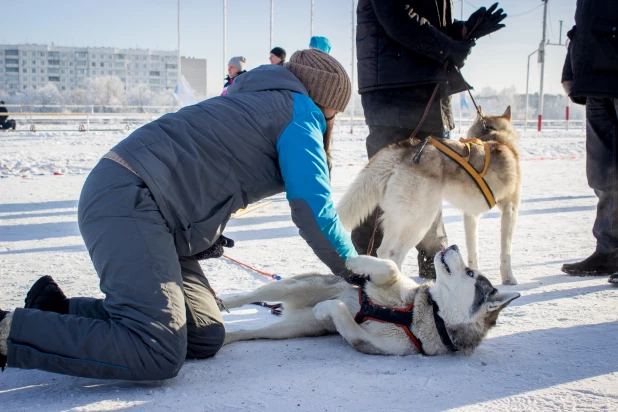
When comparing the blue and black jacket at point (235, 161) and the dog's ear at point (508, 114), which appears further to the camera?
the dog's ear at point (508, 114)

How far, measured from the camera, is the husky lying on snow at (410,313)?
238 centimetres

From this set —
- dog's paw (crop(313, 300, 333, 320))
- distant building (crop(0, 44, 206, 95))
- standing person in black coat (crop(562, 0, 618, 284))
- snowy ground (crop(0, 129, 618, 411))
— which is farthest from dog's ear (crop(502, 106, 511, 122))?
distant building (crop(0, 44, 206, 95))

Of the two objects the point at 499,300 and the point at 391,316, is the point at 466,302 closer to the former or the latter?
the point at 499,300

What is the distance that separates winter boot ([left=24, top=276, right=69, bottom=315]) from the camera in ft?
6.88

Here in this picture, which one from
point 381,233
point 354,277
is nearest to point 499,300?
point 354,277

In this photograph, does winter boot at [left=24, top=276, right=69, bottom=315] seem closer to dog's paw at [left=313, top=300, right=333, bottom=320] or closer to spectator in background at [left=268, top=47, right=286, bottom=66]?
dog's paw at [left=313, top=300, right=333, bottom=320]

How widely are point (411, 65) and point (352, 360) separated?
2193 mm

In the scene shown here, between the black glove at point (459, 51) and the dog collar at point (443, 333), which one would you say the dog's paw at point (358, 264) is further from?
the black glove at point (459, 51)

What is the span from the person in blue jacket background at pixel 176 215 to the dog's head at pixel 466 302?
461 millimetres

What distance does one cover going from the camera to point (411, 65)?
12.1ft

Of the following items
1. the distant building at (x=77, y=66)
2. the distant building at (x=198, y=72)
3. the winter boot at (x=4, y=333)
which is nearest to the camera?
the winter boot at (x=4, y=333)

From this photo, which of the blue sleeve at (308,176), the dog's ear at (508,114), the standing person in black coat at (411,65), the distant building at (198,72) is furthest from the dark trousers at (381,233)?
the distant building at (198,72)

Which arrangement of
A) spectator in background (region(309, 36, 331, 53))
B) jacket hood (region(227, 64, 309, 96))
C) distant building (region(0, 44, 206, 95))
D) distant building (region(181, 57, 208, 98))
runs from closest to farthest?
jacket hood (region(227, 64, 309, 96)), spectator in background (region(309, 36, 331, 53)), distant building (region(181, 57, 208, 98)), distant building (region(0, 44, 206, 95))

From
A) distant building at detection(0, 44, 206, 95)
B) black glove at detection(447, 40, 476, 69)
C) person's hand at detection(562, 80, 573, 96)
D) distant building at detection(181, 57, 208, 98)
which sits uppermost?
distant building at detection(0, 44, 206, 95)
